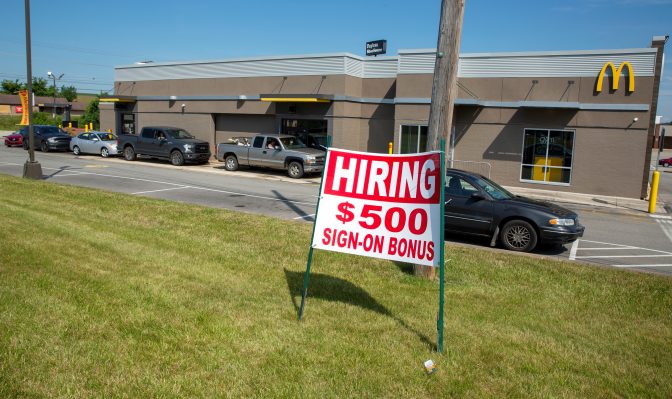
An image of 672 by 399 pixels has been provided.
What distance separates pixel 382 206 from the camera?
→ 5.69 metres

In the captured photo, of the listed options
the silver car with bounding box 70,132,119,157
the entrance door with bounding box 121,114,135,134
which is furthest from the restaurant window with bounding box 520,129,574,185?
the entrance door with bounding box 121,114,135,134

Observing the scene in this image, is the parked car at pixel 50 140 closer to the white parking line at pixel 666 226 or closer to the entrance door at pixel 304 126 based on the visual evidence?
the entrance door at pixel 304 126

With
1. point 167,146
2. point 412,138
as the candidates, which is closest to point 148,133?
point 167,146

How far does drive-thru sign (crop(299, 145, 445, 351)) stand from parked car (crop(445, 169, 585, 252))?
231 inches

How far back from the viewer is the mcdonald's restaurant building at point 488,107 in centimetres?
2044

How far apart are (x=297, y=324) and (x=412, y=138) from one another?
1966cm

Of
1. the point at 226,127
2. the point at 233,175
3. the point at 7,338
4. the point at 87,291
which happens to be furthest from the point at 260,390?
the point at 226,127

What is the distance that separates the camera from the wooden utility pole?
7.80m

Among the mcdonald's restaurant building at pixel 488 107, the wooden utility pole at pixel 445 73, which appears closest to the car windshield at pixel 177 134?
the mcdonald's restaurant building at pixel 488 107

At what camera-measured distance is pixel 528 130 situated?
22266 millimetres

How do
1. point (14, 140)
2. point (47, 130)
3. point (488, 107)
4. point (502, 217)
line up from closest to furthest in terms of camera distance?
point (502, 217), point (488, 107), point (47, 130), point (14, 140)

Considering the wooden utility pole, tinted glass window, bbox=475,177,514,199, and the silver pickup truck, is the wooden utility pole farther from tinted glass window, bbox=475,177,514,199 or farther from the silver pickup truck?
the silver pickup truck

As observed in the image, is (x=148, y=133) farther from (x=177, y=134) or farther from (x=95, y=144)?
(x=95, y=144)

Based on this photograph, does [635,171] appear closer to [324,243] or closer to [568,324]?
[568,324]
